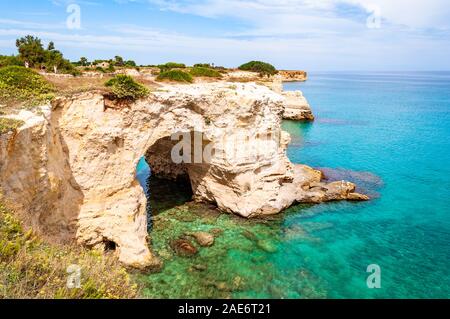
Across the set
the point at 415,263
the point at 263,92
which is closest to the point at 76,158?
the point at 263,92

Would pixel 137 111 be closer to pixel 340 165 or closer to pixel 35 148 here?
pixel 35 148

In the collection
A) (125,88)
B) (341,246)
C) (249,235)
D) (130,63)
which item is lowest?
(341,246)

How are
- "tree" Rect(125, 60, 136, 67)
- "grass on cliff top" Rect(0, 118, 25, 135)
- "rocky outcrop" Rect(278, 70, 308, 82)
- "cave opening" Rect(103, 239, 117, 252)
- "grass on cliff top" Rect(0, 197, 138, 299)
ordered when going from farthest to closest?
"rocky outcrop" Rect(278, 70, 308, 82) → "tree" Rect(125, 60, 136, 67) → "cave opening" Rect(103, 239, 117, 252) → "grass on cliff top" Rect(0, 118, 25, 135) → "grass on cliff top" Rect(0, 197, 138, 299)

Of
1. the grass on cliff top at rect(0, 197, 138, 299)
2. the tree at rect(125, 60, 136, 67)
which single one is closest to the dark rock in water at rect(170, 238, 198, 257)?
the grass on cliff top at rect(0, 197, 138, 299)

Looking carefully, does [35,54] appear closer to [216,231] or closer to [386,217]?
[216,231]

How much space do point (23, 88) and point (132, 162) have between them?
6203 millimetres

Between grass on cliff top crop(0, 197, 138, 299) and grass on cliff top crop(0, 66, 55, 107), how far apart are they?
17.5 ft

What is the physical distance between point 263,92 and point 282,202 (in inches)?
322

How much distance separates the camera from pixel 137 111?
56.6 feet

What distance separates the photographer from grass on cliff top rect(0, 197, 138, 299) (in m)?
8.48

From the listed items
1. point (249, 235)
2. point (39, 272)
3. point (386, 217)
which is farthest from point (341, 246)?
point (39, 272)

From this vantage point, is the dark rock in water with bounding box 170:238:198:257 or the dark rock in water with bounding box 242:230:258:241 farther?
the dark rock in water with bounding box 242:230:258:241

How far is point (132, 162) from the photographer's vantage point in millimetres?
17250

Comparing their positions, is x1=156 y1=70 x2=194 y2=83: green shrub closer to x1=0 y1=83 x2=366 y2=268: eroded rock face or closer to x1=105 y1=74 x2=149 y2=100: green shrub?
x1=0 y1=83 x2=366 y2=268: eroded rock face
